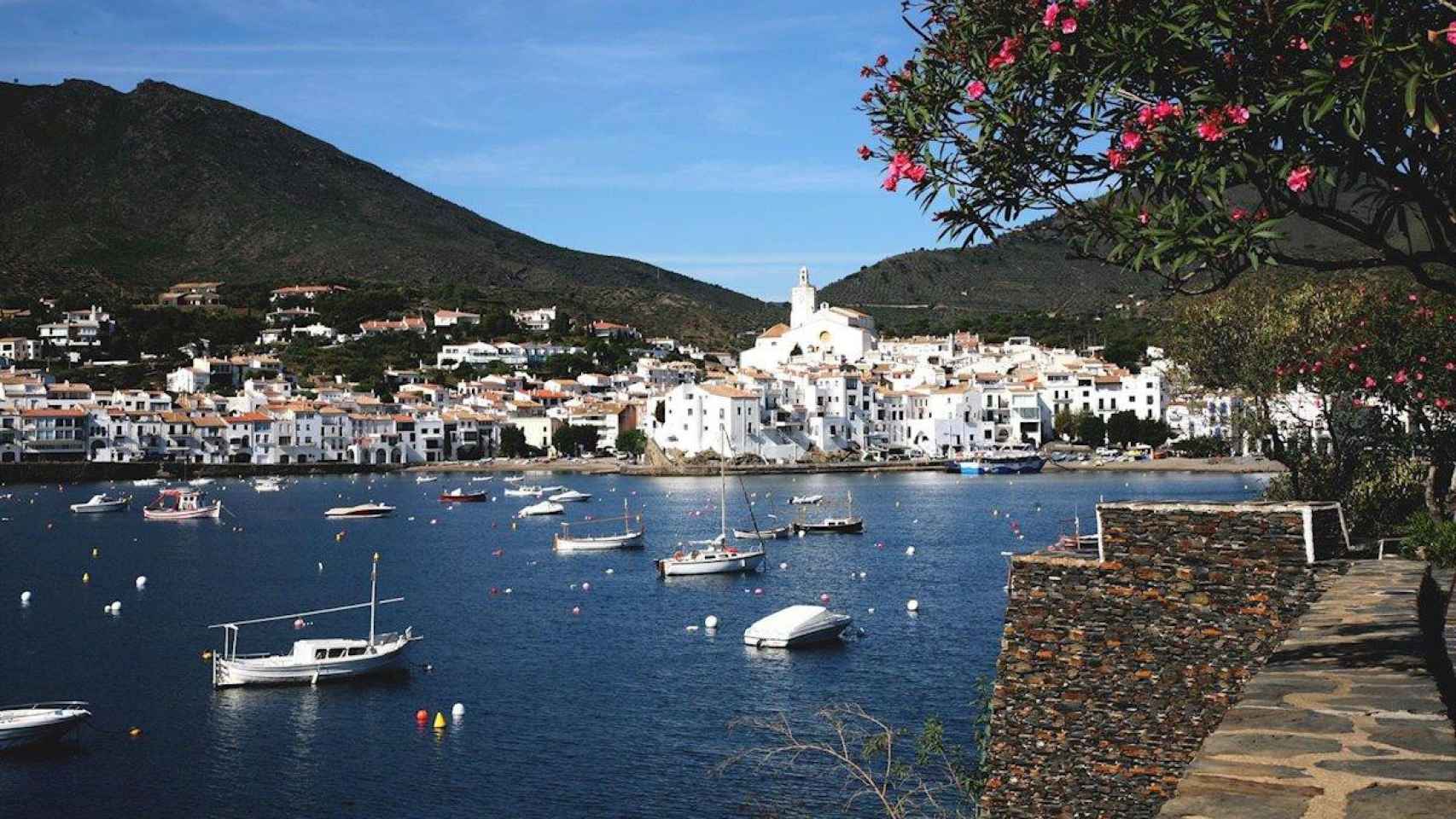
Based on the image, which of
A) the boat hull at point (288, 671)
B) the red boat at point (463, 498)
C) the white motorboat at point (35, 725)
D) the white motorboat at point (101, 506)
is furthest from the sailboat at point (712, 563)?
the white motorboat at point (101, 506)

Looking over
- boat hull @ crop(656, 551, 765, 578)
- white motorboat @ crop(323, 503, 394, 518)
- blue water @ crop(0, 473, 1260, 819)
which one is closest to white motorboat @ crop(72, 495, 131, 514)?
white motorboat @ crop(323, 503, 394, 518)

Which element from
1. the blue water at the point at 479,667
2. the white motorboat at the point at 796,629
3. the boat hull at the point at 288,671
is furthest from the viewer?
the white motorboat at the point at 796,629

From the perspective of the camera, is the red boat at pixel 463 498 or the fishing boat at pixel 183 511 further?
the red boat at pixel 463 498

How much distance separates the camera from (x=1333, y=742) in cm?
512

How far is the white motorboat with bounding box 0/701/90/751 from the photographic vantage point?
70.0 feet

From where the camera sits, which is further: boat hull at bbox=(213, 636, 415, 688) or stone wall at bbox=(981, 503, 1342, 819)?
boat hull at bbox=(213, 636, 415, 688)

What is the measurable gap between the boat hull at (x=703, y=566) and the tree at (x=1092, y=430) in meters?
75.7

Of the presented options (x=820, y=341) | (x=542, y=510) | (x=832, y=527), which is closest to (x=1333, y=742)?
(x=832, y=527)

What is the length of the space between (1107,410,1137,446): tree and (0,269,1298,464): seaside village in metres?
3.51

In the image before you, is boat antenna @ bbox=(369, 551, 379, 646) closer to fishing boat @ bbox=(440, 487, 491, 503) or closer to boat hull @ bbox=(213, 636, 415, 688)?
boat hull @ bbox=(213, 636, 415, 688)

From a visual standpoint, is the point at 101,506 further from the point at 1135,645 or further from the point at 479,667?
the point at 1135,645

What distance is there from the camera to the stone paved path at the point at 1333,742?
4.34m

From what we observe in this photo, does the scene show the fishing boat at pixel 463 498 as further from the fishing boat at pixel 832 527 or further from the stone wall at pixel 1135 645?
the stone wall at pixel 1135 645

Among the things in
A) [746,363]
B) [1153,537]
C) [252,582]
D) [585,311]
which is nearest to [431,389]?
Answer: [746,363]
